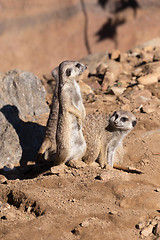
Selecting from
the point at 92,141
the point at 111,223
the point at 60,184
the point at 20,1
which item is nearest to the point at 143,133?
the point at 92,141

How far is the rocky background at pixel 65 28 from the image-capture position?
9.80 meters

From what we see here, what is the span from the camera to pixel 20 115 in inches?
231

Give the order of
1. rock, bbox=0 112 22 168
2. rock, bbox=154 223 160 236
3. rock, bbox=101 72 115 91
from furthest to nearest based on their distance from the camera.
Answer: rock, bbox=101 72 115 91 < rock, bbox=0 112 22 168 < rock, bbox=154 223 160 236

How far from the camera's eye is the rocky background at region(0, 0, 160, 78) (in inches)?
386

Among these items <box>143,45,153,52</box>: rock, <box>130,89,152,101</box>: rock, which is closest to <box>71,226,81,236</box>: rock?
<box>130,89,152,101</box>: rock

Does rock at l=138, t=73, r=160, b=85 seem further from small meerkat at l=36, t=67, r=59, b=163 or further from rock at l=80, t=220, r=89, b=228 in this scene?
rock at l=80, t=220, r=89, b=228

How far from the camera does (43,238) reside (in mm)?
2945

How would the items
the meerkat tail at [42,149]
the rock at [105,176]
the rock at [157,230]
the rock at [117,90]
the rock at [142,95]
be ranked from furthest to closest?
the rock at [117,90]
the rock at [142,95]
the meerkat tail at [42,149]
the rock at [105,176]
the rock at [157,230]

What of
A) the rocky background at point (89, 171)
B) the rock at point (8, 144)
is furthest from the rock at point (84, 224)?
the rock at point (8, 144)

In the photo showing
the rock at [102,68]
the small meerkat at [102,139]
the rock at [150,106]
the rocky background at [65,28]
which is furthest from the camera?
the rocky background at [65,28]

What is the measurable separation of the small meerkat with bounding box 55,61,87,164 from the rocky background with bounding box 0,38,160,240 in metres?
0.29

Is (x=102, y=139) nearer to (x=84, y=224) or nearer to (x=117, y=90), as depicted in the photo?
(x=84, y=224)

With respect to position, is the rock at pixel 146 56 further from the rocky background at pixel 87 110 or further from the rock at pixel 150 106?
the rock at pixel 150 106

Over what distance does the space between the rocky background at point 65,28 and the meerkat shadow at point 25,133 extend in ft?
13.6
